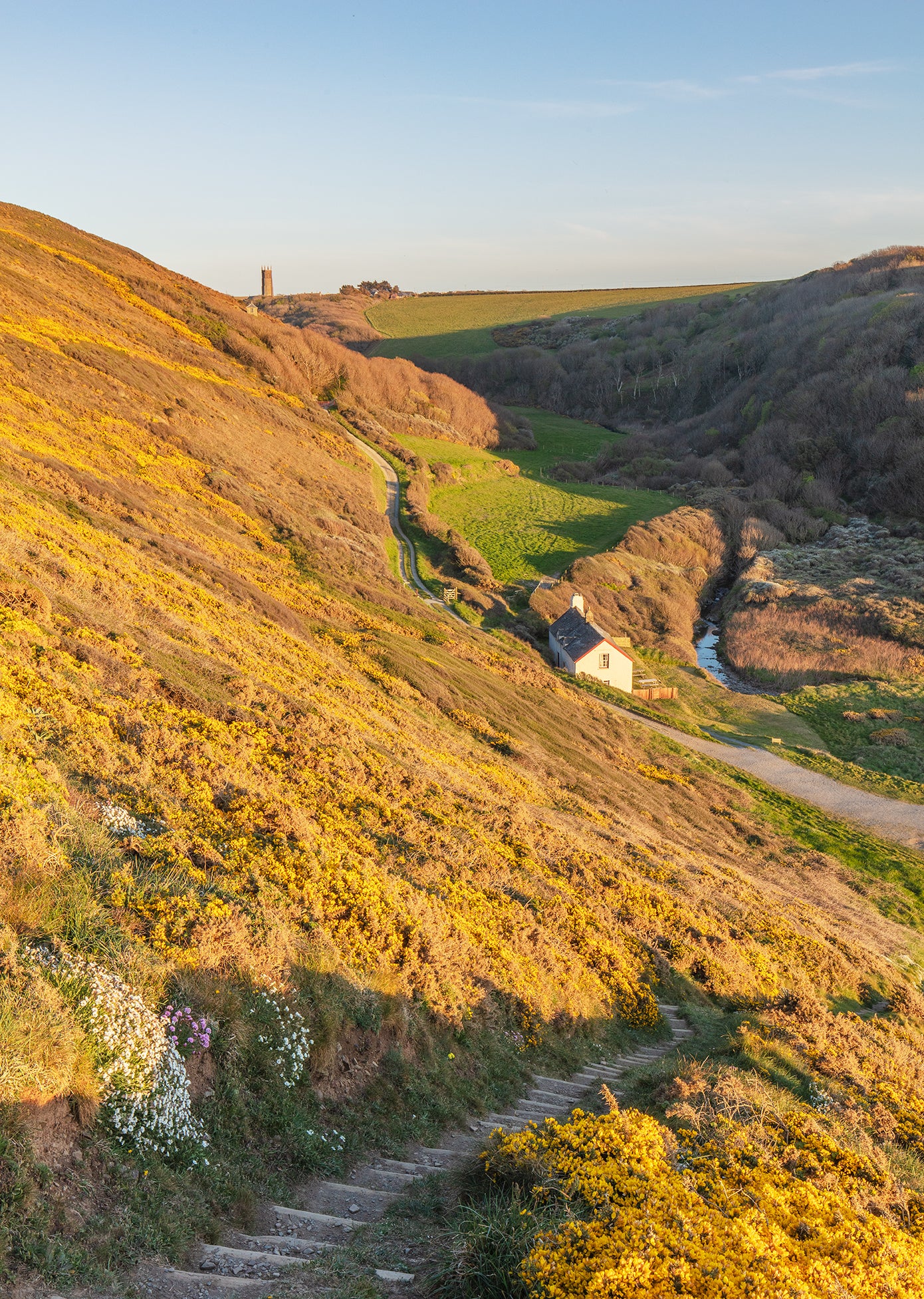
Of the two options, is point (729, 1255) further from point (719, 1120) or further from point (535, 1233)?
point (719, 1120)

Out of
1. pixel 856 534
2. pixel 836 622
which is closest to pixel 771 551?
pixel 856 534

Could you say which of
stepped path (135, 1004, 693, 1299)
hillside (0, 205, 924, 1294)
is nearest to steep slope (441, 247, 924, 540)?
hillside (0, 205, 924, 1294)

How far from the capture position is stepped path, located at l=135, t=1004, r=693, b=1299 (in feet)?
18.2

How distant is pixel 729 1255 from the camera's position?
5.74 meters

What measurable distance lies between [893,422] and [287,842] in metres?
91.0

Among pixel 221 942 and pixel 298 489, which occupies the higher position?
pixel 298 489

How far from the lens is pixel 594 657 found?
46.9 meters

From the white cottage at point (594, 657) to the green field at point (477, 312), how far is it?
112575mm

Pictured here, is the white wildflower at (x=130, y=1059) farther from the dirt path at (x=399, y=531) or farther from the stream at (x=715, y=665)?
the stream at (x=715, y=665)

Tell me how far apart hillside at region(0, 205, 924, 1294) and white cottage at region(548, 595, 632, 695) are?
1366 centimetres

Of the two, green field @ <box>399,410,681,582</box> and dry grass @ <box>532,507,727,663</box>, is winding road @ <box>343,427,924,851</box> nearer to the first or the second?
dry grass @ <box>532,507,727,663</box>

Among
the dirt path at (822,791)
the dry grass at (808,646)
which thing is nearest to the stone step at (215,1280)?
the dirt path at (822,791)

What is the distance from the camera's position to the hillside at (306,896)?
21.5 feet

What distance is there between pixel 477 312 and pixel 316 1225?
639 ft
